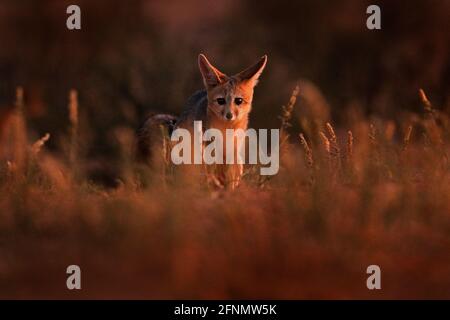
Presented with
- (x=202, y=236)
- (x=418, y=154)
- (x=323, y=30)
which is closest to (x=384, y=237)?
(x=202, y=236)

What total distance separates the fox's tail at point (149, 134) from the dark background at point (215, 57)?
252 inches

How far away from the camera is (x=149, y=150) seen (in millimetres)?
9062

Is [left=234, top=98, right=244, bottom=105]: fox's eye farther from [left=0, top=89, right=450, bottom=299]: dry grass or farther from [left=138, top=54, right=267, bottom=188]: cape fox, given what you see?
[left=0, top=89, right=450, bottom=299]: dry grass

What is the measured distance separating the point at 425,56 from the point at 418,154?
11.7m

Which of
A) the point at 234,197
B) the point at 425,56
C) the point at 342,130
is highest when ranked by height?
the point at 425,56

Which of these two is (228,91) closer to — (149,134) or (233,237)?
(149,134)

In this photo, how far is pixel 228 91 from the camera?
8.25 meters

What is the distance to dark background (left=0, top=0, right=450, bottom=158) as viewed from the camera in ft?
57.2

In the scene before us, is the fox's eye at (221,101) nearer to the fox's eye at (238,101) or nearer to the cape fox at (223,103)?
the cape fox at (223,103)

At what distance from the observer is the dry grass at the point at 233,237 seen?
4.87m

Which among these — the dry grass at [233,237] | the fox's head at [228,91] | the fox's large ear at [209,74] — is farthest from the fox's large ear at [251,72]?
the dry grass at [233,237]

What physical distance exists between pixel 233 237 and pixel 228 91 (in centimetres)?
330

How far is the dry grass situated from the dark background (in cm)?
986

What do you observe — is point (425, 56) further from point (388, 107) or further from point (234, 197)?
point (234, 197)
